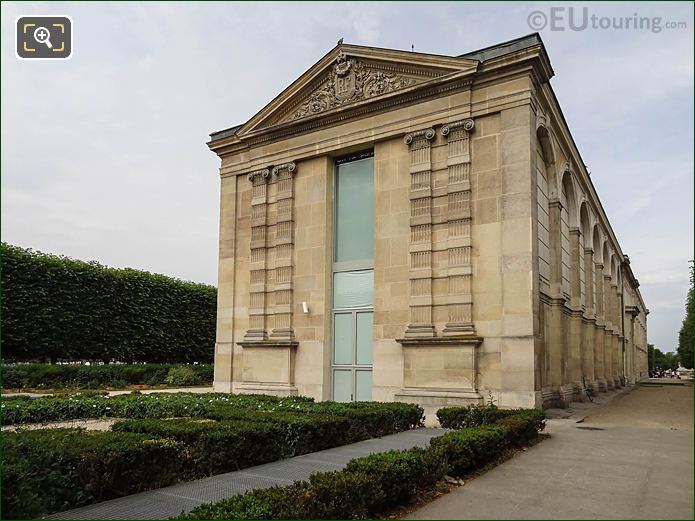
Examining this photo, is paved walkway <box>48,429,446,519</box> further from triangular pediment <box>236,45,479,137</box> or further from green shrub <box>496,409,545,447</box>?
triangular pediment <box>236,45,479,137</box>

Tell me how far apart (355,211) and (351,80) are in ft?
15.7

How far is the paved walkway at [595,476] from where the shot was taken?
2709mm

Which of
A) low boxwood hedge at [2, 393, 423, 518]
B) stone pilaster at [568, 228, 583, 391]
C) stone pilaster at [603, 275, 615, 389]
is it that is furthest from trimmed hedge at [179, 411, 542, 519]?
stone pilaster at [603, 275, 615, 389]

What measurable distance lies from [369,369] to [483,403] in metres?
4.58

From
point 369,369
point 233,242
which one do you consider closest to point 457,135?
point 369,369

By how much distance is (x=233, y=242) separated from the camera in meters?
24.6

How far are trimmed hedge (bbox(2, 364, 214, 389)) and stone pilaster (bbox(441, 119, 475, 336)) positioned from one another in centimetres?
1970

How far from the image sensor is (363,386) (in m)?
20.7

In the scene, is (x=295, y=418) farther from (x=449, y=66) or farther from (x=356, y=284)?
(x=449, y=66)

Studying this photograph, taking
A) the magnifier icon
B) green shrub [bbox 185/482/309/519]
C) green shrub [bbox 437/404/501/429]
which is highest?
the magnifier icon

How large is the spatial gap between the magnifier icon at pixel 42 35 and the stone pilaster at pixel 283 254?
17262 mm

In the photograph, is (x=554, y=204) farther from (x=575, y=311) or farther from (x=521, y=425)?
(x=521, y=425)

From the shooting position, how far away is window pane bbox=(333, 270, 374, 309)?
21125mm

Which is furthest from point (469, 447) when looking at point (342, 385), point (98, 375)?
point (98, 375)
